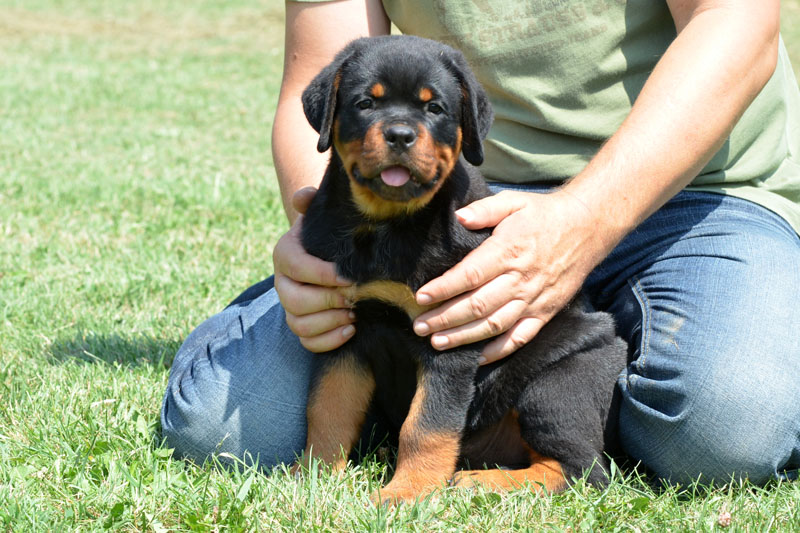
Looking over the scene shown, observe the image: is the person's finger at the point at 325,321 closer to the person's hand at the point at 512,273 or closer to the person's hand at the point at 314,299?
the person's hand at the point at 314,299

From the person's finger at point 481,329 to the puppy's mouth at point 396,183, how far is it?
15.7 inches

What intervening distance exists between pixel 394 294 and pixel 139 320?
5.94ft

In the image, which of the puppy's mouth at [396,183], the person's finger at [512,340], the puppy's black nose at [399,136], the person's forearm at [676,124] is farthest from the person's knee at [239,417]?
the person's forearm at [676,124]

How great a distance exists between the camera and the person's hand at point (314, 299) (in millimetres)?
2646

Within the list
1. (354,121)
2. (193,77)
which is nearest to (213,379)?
(354,121)

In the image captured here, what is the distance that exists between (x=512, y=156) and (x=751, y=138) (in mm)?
799

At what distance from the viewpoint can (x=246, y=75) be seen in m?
12.6

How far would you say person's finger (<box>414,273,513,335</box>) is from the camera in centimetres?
251

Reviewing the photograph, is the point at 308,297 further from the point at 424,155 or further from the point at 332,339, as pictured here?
the point at 424,155

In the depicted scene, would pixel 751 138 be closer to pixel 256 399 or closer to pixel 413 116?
pixel 413 116

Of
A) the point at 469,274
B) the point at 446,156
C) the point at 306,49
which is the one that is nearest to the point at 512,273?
the point at 469,274

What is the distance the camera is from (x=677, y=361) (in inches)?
104

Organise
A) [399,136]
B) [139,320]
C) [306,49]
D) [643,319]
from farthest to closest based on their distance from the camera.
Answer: [139,320] < [306,49] < [643,319] < [399,136]

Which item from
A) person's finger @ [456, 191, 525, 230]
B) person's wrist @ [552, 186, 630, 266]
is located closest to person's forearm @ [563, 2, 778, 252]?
person's wrist @ [552, 186, 630, 266]
